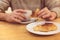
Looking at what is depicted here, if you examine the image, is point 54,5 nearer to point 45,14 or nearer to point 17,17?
point 45,14

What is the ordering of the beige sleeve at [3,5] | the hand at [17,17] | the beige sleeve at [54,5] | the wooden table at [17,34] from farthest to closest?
the beige sleeve at [3,5] < the beige sleeve at [54,5] < the hand at [17,17] < the wooden table at [17,34]

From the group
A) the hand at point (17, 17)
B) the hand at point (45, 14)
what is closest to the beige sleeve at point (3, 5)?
the hand at point (17, 17)

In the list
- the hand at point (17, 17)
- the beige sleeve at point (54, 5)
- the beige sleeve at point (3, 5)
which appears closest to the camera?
the hand at point (17, 17)

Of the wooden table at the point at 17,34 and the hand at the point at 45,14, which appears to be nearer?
the wooden table at the point at 17,34

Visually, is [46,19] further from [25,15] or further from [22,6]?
[22,6]

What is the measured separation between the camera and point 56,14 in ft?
4.31

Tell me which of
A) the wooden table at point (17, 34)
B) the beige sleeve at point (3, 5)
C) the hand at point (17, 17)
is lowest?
the wooden table at point (17, 34)

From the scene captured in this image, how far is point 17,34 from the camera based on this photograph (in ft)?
3.24

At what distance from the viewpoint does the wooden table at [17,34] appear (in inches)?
36.6

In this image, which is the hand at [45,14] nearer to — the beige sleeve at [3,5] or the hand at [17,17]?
the hand at [17,17]

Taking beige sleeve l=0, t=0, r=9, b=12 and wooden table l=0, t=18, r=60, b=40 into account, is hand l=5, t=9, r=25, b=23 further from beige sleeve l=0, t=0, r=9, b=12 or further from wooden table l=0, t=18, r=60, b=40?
beige sleeve l=0, t=0, r=9, b=12

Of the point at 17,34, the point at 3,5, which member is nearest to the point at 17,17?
the point at 17,34

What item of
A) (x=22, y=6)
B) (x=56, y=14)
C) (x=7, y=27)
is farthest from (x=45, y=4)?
(x=7, y=27)

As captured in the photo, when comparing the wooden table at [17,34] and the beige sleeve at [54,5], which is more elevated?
the beige sleeve at [54,5]
